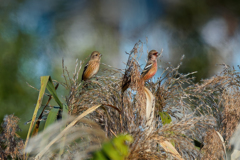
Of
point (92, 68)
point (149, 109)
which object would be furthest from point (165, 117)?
point (92, 68)

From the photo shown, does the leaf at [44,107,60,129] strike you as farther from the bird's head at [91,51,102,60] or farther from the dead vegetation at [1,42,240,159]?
the bird's head at [91,51,102,60]

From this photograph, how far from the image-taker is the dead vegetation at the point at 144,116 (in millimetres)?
1605

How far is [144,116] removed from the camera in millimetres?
1725

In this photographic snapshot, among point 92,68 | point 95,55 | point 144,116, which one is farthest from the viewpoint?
point 95,55

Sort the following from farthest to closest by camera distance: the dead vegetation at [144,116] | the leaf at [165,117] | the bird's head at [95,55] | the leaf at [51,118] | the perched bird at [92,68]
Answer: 1. the bird's head at [95,55]
2. the perched bird at [92,68]
3. the leaf at [165,117]
4. the leaf at [51,118]
5. the dead vegetation at [144,116]

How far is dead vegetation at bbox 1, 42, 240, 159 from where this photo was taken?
161 cm

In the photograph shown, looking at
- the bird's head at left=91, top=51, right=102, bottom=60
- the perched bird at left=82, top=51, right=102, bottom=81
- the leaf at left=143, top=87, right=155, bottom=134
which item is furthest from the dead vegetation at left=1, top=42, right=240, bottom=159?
the bird's head at left=91, top=51, right=102, bottom=60

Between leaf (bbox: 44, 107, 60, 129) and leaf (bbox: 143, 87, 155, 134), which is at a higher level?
leaf (bbox: 143, 87, 155, 134)

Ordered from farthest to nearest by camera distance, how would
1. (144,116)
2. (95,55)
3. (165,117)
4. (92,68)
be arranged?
(95,55), (92,68), (165,117), (144,116)

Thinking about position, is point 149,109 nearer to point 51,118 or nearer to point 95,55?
point 51,118

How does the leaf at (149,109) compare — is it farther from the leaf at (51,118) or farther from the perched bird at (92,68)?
the perched bird at (92,68)

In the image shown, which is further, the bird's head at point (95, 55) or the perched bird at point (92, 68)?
the bird's head at point (95, 55)

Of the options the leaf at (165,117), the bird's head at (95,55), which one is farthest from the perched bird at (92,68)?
the leaf at (165,117)

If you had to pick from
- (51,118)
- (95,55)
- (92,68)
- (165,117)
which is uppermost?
(95,55)
